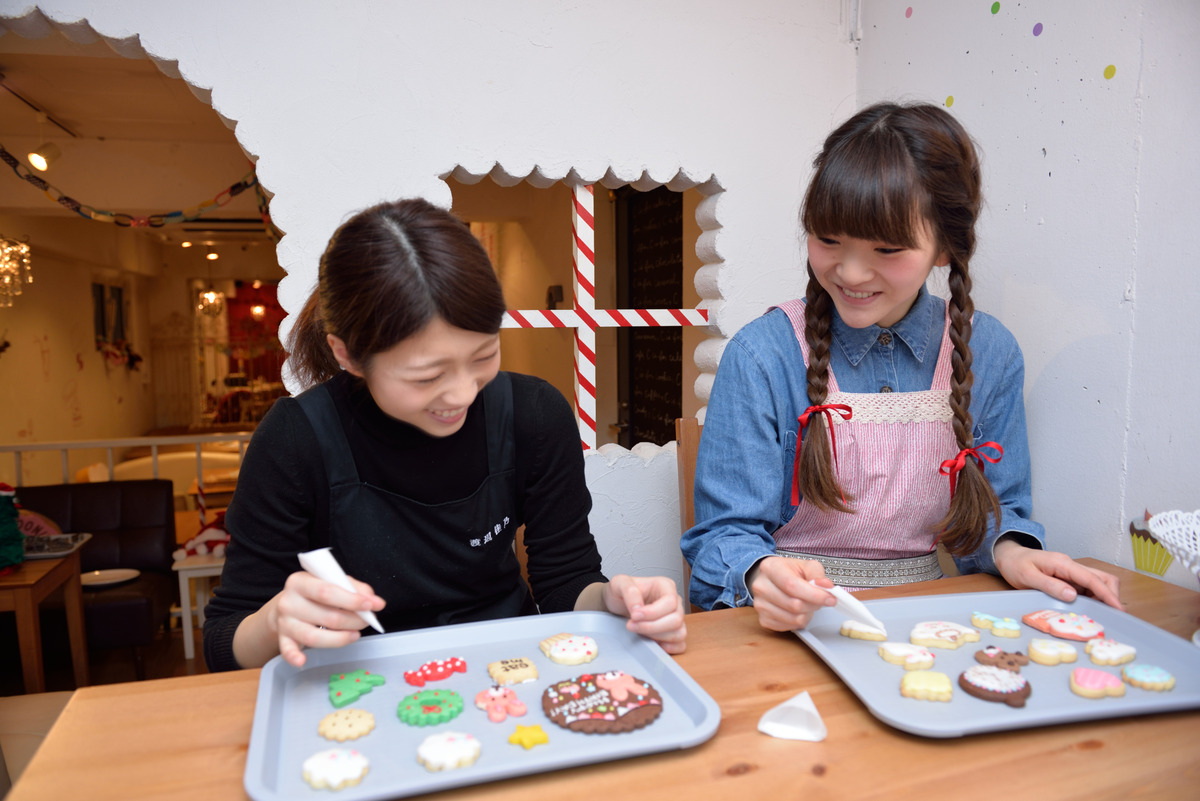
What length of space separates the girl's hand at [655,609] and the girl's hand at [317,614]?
0.30 m

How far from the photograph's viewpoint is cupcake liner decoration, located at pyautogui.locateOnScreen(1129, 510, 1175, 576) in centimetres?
133

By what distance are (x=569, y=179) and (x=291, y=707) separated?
1.60m

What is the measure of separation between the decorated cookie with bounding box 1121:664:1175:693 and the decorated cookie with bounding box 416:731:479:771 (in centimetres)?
70

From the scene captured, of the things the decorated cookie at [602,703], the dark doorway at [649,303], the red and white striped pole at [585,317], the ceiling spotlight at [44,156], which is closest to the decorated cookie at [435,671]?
the decorated cookie at [602,703]

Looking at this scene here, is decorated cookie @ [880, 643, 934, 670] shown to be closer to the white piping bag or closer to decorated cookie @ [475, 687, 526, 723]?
decorated cookie @ [475, 687, 526, 723]

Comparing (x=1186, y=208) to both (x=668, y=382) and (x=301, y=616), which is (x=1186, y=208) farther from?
(x=668, y=382)

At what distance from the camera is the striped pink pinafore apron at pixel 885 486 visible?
4.33 ft

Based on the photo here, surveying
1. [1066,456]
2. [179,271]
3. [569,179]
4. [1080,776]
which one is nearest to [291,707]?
[1080,776]

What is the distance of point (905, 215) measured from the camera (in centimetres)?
112

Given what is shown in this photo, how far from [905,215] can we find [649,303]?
2.57m

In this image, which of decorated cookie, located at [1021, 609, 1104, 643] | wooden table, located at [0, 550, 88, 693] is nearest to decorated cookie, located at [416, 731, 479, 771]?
decorated cookie, located at [1021, 609, 1104, 643]

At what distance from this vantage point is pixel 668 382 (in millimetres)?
3426

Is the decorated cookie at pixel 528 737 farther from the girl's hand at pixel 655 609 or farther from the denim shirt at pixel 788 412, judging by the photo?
the denim shirt at pixel 788 412

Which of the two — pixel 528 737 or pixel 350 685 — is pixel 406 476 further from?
pixel 528 737
